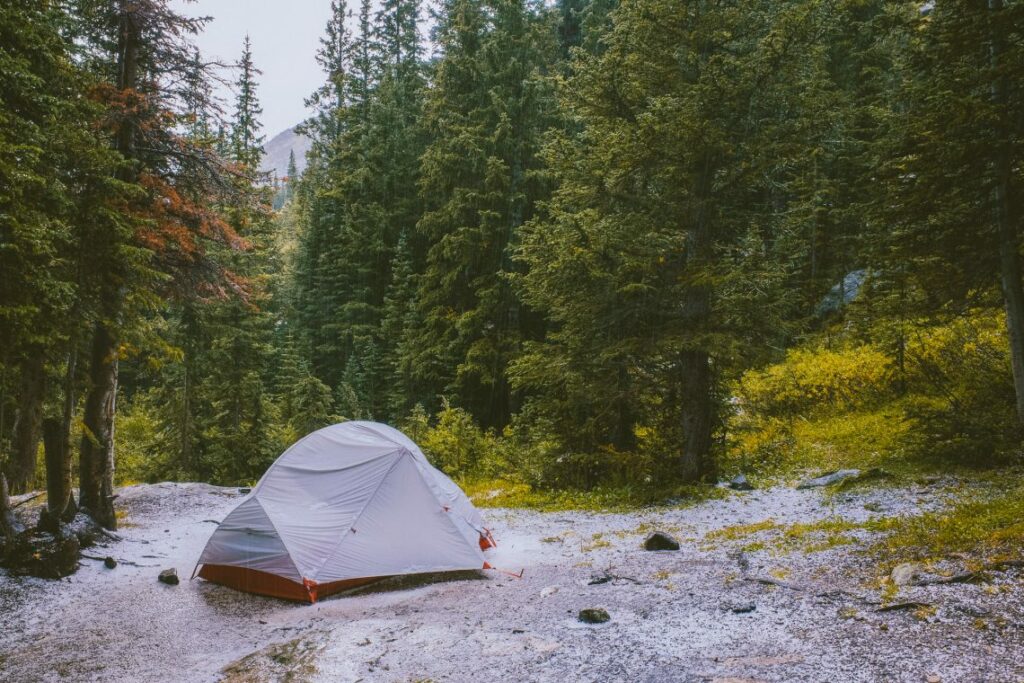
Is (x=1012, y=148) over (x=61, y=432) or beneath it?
over

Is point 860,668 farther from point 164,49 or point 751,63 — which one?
point 164,49

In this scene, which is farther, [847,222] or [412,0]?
[412,0]

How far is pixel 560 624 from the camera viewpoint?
6.36 m

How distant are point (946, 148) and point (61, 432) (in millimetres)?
15750

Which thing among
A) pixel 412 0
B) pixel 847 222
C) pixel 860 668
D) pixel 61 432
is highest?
pixel 412 0

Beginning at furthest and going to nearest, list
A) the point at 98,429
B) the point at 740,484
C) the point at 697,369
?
the point at 697,369 → the point at 740,484 → the point at 98,429

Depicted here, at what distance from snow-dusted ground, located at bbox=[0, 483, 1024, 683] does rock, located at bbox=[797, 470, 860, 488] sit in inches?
58.9

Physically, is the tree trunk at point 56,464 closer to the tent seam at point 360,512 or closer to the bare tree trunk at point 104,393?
the bare tree trunk at point 104,393

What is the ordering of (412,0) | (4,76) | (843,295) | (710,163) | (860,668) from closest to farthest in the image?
1. (860,668)
2. (4,76)
3. (710,163)
4. (843,295)
5. (412,0)

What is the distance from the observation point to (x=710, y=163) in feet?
42.0

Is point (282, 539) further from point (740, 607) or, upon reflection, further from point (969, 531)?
point (969, 531)

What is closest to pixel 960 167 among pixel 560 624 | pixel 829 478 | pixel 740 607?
pixel 829 478

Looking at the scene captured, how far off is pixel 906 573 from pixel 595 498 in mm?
8164

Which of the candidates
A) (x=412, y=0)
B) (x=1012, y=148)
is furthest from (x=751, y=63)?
(x=412, y=0)
